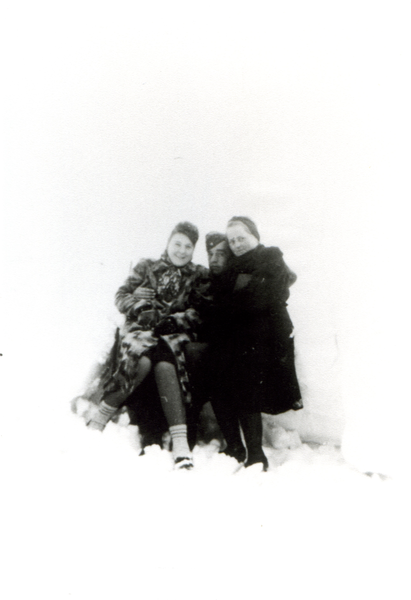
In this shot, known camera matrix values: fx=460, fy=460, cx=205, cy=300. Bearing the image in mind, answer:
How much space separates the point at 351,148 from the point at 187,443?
0.74 meters

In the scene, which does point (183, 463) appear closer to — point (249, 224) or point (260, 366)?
point (260, 366)

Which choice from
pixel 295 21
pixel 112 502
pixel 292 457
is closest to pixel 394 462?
pixel 292 457

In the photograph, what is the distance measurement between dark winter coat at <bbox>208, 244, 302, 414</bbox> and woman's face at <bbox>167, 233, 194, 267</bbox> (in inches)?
4.7

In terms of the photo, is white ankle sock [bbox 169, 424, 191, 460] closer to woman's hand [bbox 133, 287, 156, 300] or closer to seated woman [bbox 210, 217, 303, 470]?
seated woman [bbox 210, 217, 303, 470]

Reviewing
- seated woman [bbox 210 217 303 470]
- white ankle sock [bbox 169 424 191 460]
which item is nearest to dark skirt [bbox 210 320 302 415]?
seated woman [bbox 210 217 303 470]

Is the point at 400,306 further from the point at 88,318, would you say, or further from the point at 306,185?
the point at 88,318

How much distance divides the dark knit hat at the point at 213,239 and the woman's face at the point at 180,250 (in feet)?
0.12

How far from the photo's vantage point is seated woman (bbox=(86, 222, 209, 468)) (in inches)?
39.4

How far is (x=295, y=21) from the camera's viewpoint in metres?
1.01

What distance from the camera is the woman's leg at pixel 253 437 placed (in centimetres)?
98

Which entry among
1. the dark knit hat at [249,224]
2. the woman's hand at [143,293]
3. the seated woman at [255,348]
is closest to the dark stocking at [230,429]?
the seated woman at [255,348]

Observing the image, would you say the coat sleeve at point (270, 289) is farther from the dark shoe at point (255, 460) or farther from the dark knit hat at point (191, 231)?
the dark shoe at point (255, 460)

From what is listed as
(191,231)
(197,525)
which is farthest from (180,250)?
(197,525)

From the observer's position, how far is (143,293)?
1024 millimetres
